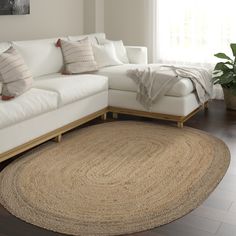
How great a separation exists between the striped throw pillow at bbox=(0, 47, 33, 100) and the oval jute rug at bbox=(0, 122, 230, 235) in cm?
54

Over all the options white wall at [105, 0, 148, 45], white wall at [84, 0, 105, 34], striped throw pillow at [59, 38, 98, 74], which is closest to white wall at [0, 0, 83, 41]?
white wall at [84, 0, 105, 34]

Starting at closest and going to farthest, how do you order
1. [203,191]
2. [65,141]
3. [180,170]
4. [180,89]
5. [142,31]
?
[203,191]
[180,170]
[65,141]
[180,89]
[142,31]

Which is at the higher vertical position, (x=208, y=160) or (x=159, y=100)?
(x=159, y=100)

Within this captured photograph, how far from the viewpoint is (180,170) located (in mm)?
2770

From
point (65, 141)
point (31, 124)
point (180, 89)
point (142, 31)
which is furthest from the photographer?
point (142, 31)

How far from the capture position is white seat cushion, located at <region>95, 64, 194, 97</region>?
145 inches

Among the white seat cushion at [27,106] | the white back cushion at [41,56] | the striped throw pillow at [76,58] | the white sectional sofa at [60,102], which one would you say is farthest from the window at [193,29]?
the white seat cushion at [27,106]

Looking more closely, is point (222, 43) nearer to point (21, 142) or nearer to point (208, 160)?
point (208, 160)

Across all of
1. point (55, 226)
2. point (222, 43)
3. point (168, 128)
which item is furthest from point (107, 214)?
point (222, 43)

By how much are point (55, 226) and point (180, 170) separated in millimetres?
1111

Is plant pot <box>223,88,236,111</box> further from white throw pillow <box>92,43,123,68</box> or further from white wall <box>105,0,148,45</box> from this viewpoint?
white wall <box>105,0,148,45</box>

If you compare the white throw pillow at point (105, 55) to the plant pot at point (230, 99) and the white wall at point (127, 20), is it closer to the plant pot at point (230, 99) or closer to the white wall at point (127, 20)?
the white wall at point (127, 20)

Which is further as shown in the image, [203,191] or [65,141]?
[65,141]

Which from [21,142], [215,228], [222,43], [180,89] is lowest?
[215,228]
